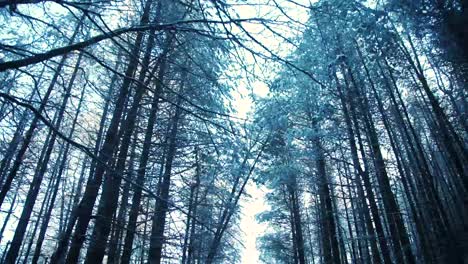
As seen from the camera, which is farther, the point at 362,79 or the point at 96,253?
the point at 362,79

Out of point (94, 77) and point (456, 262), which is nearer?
point (456, 262)

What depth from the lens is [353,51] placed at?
26.0 feet

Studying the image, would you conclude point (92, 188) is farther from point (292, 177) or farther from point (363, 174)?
point (292, 177)

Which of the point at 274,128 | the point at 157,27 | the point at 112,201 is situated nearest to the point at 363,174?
the point at 274,128

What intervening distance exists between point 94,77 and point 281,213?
12.8 metres

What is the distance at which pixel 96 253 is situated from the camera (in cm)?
373

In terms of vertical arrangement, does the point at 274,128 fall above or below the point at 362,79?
below

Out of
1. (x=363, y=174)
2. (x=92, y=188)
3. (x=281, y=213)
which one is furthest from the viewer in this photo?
(x=281, y=213)

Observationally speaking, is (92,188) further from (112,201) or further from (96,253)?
(96,253)

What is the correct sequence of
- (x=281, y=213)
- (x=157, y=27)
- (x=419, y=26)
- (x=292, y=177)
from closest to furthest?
(x=157, y=27) < (x=419, y=26) < (x=292, y=177) < (x=281, y=213)

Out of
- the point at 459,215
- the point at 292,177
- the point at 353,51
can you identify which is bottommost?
the point at 459,215

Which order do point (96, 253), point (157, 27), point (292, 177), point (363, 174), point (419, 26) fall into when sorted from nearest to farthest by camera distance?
point (157, 27) → point (96, 253) → point (419, 26) → point (363, 174) → point (292, 177)

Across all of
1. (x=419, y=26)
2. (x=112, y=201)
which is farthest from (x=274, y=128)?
(x=112, y=201)

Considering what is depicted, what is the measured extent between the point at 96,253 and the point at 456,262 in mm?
7513
